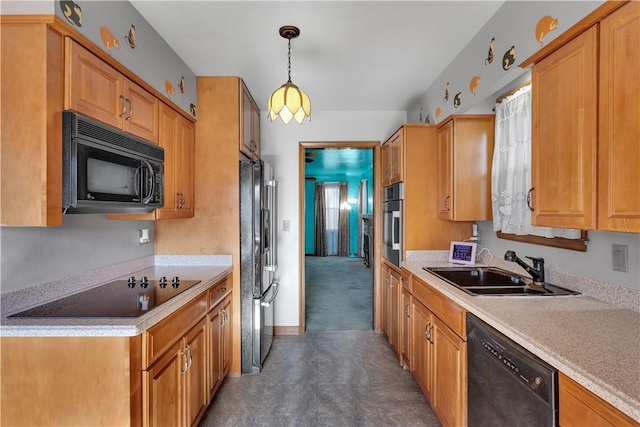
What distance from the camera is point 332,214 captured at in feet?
32.5

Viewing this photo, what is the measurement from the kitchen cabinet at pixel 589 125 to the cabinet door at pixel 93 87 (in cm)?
203

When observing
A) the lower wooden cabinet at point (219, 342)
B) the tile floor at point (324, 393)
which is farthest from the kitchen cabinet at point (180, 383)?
the tile floor at point (324, 393)

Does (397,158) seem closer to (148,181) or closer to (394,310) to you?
(394,310)

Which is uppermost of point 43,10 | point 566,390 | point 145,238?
point 43,10

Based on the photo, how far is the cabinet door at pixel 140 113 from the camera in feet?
5.81

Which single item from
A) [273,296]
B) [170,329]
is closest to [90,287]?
[170,329]

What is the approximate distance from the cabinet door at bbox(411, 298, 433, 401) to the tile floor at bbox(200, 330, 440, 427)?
7.5 inches

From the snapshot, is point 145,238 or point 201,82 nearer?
point 145,238

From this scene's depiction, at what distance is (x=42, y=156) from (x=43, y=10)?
0.59 meters

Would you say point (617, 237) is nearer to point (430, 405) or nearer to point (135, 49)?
point (430, 405)

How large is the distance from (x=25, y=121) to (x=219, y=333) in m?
1.69

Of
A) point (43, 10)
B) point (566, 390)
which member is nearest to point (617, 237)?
point (566, 390)

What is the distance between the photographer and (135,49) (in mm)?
1843

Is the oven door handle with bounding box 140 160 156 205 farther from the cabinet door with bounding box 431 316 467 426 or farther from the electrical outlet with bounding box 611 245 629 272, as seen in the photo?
the electrical outlet with bounding box 611 245 629 272
